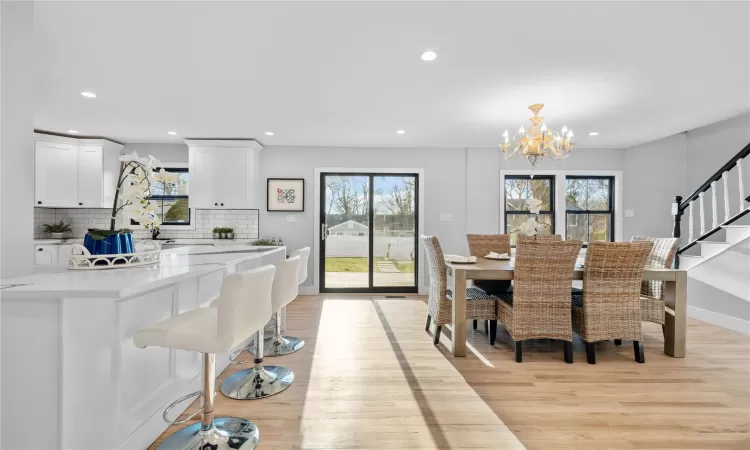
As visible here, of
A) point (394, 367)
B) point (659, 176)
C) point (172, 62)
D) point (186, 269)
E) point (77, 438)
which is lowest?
point (394, 367)

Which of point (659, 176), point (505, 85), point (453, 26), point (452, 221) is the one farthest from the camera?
point (452, 221)

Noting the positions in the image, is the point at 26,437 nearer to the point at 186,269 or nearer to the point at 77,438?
the point at 77,438

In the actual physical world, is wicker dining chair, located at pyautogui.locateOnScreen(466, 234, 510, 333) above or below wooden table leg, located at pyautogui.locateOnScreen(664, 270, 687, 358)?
above

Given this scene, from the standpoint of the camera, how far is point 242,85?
9.59 feet

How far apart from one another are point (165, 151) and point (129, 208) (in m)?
→ 4.02

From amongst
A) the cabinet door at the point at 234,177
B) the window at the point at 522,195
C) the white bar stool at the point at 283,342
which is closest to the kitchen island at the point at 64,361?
the white bar stool at the point at 283,342

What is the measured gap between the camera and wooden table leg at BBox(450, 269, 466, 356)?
2686mm

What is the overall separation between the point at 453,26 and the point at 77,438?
2854 millimetres

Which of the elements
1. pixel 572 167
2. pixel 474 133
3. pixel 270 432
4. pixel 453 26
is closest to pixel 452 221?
pixel 474 133

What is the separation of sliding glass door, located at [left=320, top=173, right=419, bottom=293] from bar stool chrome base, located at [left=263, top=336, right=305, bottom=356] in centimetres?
231

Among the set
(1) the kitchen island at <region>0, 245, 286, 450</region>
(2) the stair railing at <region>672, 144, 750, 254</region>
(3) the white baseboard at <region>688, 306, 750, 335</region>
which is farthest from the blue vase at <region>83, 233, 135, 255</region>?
(3) the white baseboard at <region>688, 306, 750, 335</region>

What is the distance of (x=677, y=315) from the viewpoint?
2670mm

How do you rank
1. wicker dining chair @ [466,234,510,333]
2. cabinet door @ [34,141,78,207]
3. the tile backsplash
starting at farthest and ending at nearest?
the tile backsplash < cabinet door @ [34,141,78,207] < wicker dining chair @ [466,234,510,333]

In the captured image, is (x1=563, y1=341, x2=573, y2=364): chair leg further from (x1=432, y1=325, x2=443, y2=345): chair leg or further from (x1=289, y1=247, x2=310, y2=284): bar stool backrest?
(x1=289, y1=247, x2=310, y2=284): bar stool backrest
